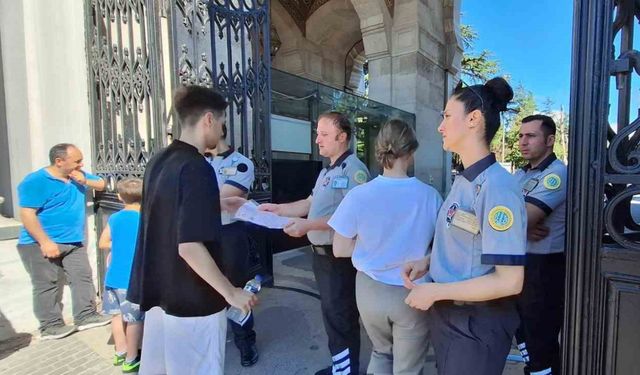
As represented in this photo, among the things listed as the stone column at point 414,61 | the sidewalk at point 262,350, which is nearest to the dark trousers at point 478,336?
the sidewalk at point 262,350

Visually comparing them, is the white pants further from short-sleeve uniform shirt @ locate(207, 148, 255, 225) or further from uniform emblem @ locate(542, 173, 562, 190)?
uniform emblem @ locate(542, 173, 562, 190)

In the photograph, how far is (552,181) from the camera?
7.04 ft

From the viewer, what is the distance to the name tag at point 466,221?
1316 mm

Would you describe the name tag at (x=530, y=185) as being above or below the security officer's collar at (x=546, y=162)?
below

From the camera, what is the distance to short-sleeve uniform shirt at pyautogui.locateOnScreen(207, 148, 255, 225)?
283 centimetres

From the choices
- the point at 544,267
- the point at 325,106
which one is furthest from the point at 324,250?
the point at 325,106

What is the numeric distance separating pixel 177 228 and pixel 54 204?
8.08ft

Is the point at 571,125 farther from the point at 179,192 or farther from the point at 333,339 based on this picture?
the point at 333,339

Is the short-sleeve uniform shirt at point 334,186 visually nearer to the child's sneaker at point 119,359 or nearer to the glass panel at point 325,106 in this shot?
the child's sneaker at point 119,359

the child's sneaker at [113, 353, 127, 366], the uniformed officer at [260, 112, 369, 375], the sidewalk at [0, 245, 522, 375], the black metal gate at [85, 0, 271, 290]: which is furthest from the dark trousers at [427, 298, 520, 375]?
the black metal gate at [85, 0, 271, 290]

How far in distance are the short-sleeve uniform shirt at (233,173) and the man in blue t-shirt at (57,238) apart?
1.55 meters

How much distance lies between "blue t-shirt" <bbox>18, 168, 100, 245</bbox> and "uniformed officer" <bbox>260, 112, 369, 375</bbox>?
7.95ft

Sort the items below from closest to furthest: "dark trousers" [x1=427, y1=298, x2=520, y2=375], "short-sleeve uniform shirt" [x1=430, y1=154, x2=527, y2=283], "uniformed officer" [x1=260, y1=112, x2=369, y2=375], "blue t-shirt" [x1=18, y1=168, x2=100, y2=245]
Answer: "short-sleeve uniform shirt" [x1=430, y1=154, x2=527, y2=283]
"dark trousers" [x1=427, y1=298, x2=520, y2=375]
"uniformed officer" [x1=260, y1=112, x2=369, y2=375]
"blue t-shirt" [x1=18, y1=168, x2=100, y2=245]

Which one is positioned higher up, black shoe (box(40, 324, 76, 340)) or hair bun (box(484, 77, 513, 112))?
hair bun (box(484, 77, 513, 112))
